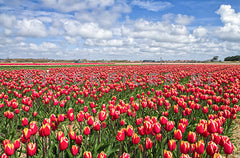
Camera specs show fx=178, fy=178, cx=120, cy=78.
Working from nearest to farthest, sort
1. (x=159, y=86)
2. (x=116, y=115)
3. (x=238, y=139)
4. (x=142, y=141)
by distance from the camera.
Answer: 1. (x=116, y=115)
2. (x=142, y=141)
3. (x=238, y=139)
4. (x=159, y=86)

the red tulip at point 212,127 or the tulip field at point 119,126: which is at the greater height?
the red tulip at point 212,127

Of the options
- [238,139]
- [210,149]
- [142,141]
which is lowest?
[238,139]

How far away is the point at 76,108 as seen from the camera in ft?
22.9

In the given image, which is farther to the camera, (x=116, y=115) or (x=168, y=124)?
(x=116, y=115)

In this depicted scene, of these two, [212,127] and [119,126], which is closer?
[212,127]

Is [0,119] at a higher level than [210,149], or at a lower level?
lower

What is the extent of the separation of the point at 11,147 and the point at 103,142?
1833 millimetres

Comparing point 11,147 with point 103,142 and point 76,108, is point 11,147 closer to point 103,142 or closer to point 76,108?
point 103,142

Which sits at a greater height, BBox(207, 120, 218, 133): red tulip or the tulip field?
BBox(207, 120, 218, 133): red tulip

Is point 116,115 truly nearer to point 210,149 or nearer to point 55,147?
point 55,147

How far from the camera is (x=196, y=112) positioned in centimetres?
638

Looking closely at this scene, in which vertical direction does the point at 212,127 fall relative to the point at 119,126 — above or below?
above

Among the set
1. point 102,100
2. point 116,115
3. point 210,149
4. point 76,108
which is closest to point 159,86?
point 102,100

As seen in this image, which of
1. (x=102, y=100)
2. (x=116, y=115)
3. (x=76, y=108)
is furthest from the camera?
(x=102, y=100)
